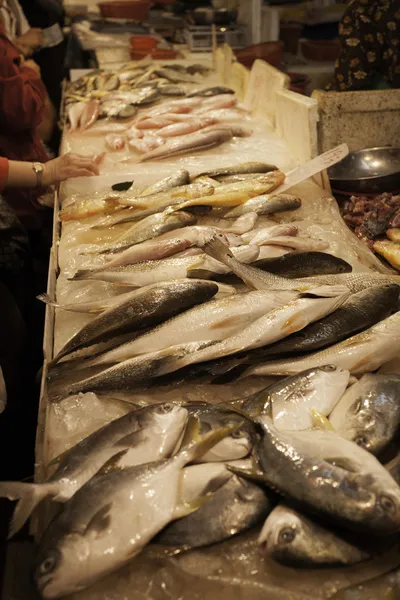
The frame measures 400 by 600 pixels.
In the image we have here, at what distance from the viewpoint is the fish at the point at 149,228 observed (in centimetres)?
288

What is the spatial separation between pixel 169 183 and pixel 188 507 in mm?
Answer: 2579

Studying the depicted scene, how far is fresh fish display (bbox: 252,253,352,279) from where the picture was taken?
252 centimetres

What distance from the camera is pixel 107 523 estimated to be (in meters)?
1.33

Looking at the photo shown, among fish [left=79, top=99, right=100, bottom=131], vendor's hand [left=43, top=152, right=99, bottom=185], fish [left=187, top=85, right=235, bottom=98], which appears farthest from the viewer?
fish [left=187, top=85, right=235, bottom=98]

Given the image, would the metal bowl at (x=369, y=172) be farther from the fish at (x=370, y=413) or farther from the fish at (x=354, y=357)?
the fish at (x=370, y=413)

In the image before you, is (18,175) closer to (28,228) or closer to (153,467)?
(28,228)

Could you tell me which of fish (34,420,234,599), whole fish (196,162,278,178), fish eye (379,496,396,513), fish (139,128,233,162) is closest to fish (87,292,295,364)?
fish (34,420,234,599)

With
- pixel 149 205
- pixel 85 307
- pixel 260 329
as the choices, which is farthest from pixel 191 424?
pixel 149 205

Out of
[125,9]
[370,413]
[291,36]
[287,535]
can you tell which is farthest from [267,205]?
[125,9]

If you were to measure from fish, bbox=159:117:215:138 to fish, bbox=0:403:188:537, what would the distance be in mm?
3501

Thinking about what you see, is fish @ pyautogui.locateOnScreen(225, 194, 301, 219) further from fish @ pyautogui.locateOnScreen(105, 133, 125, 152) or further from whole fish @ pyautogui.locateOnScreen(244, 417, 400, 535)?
whole fish @ pyautogui.locateOnScreen(244, 417, 400, 535)

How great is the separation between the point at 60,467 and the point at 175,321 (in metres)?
0.78

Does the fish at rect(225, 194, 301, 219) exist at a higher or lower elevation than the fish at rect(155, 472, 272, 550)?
higher

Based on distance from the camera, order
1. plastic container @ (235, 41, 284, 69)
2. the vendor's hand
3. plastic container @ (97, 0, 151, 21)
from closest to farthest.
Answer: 1. the vendor's hand
2. plastic container @ (235, 41, 284, 69)
3. plastic container @ (97, 0, 151, 21)
